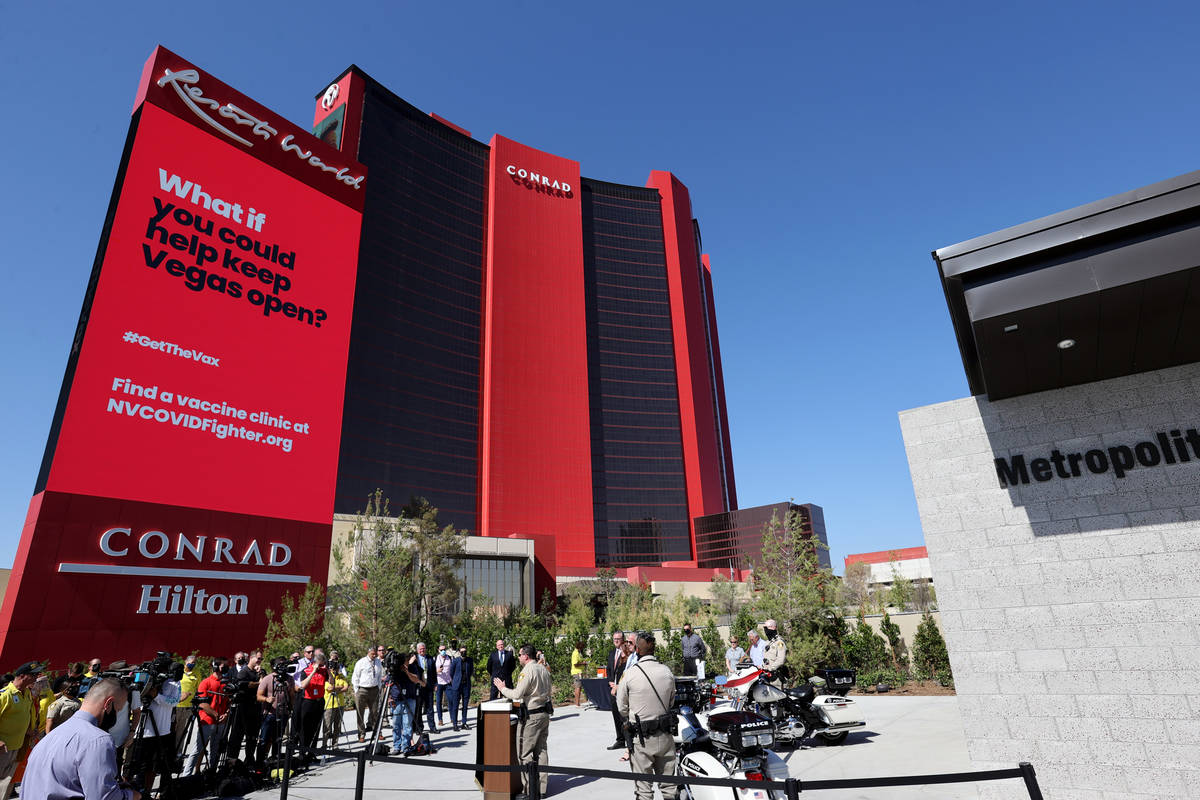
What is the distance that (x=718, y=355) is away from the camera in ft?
450

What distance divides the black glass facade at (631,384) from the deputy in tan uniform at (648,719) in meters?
86.6

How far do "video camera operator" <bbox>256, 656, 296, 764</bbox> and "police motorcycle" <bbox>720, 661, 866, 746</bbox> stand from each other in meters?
7.66

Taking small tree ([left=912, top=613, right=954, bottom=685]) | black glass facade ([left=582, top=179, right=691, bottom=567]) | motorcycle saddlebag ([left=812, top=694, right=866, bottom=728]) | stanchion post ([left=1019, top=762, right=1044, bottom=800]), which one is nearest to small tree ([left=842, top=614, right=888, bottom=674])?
small tree ([left=912, top=613, right=954, bottom=685])

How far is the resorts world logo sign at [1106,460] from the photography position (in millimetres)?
6992

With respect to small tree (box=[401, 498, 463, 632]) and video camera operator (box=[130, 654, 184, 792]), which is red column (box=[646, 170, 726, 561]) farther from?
video camera operator (box=[130, 654, 184, 792])

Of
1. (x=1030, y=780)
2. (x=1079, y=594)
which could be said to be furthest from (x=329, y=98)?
(x=1030, y=780)

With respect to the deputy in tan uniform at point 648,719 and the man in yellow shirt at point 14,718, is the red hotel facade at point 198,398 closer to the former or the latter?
the man in yellow shirt at point 14,718

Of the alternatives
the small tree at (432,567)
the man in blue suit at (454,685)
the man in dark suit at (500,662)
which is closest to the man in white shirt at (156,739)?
the man in dark suit at (500,662)

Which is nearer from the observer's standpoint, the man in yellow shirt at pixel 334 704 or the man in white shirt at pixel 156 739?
the man in white shirt at pixel 156 739

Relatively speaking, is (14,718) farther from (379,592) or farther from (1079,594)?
(379,592)

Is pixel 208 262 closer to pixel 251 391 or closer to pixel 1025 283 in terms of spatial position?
pixel 251 391

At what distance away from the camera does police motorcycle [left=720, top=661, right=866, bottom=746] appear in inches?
381

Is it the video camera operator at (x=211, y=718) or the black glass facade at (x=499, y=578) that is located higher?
the black glass facade at (x=499, y=578)

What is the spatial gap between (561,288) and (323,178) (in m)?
64.3
